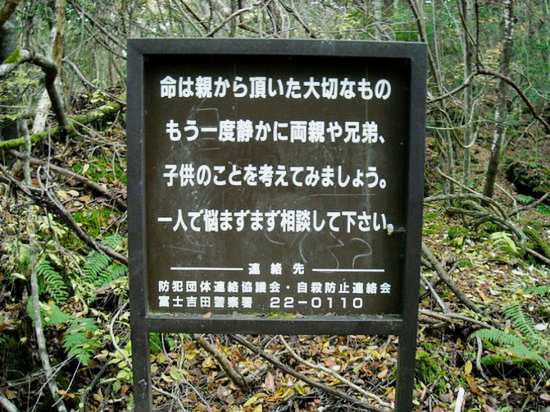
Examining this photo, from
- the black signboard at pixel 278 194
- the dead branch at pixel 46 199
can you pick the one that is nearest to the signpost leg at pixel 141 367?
the black signboard at pixel 278 194

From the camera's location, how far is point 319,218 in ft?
8.35

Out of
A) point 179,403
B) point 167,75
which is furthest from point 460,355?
point 167,75

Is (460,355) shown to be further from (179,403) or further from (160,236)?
(160,236)

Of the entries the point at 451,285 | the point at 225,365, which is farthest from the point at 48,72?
the point at 451,285

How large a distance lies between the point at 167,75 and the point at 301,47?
0.62 m

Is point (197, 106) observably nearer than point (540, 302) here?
Yes

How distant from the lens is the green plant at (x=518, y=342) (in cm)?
361

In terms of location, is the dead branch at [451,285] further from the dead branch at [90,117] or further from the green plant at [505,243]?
the dead branch at [90,117]

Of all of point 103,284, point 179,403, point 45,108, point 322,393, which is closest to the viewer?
point 179,403

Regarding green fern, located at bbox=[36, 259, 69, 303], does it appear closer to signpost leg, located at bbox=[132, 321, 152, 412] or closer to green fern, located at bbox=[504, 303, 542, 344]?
signpost leg, located at bbox=[132, 321, 152, 412]

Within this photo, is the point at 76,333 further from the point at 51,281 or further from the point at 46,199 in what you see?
the point at 46,199

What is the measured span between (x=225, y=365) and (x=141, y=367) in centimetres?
135

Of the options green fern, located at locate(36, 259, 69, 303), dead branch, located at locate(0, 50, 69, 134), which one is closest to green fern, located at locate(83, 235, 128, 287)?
green fern, located at locate(36, 259, 69, 303)

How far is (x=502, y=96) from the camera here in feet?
27.4
